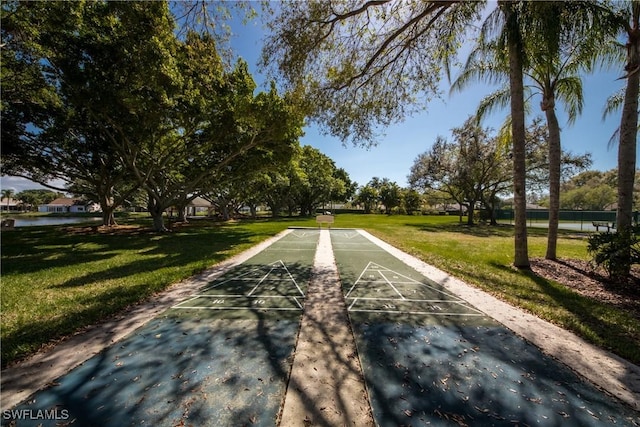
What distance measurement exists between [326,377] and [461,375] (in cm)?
156

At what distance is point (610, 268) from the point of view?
270 inches

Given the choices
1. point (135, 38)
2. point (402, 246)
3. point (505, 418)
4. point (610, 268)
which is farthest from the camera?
point (402, 246)

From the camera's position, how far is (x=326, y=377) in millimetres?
2998

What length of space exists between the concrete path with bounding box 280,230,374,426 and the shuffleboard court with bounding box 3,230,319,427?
0.15 metres

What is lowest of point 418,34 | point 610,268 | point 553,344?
point 553,344

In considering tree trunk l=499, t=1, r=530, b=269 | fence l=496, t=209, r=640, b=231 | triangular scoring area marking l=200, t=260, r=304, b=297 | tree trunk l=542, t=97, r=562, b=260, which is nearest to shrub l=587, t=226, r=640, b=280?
tree trunk l=499, t=1, r=530, b=269

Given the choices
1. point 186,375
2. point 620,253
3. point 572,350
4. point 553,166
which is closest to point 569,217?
point 553,166

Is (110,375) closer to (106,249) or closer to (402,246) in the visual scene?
Result: (106,249)

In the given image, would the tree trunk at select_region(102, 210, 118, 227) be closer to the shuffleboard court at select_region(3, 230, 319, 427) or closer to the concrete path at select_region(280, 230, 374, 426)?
the shuffleboard court at select_region(3, 230, 319, 427)

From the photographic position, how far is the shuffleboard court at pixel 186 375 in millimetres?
2387

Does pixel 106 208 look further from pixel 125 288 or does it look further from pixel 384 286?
pixel 384 286

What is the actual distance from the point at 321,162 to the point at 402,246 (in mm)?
32319

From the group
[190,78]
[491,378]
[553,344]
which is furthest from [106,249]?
[553,344]

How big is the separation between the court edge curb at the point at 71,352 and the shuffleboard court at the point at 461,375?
11.5ft
